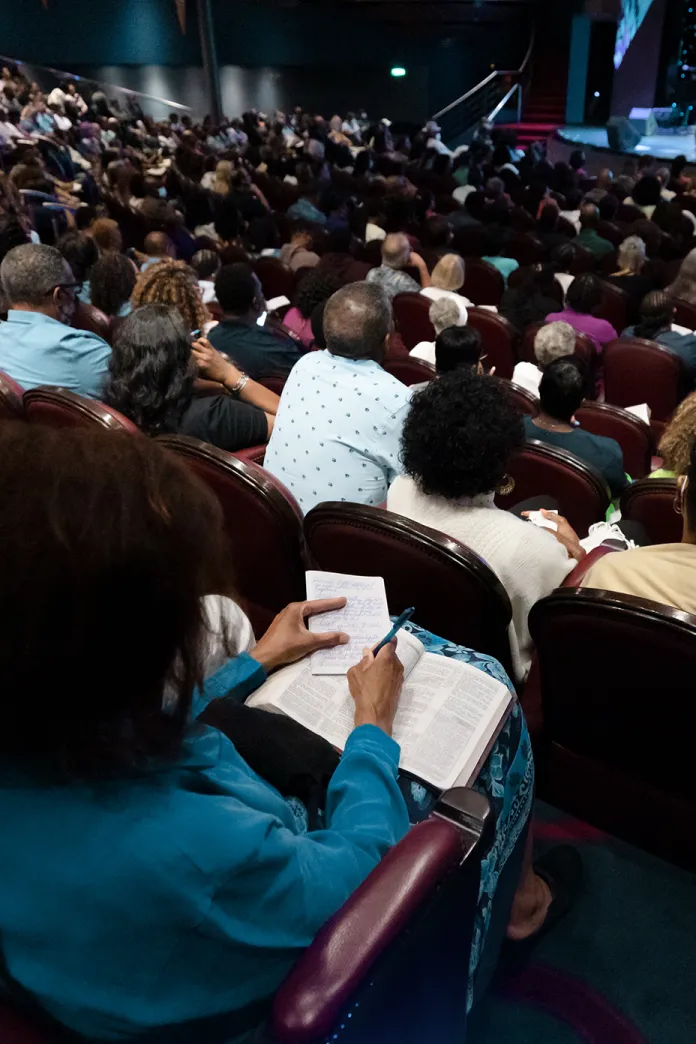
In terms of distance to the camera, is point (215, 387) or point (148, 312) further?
point (215, 387)

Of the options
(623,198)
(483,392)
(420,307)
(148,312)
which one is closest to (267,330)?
(148,312)

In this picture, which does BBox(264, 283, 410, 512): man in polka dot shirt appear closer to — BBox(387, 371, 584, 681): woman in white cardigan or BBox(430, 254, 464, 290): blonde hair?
BBox(387, 371, 584, 681): woman in white cardigan

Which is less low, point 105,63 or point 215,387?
point 105,63

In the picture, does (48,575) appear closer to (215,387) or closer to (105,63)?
(215,387)

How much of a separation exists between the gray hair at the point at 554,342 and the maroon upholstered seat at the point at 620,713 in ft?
7.15

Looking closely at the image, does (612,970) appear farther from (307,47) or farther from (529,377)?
(307,47)

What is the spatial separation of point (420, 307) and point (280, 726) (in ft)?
12.6

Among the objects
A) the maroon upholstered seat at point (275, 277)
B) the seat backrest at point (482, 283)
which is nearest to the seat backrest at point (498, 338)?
the seat backrest at point (482, 283)

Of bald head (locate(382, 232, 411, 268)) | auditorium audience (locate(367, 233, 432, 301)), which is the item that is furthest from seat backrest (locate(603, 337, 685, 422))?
bald head (locate(382, 232, 411, 268))

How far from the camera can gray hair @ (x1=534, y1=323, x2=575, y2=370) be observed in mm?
3271

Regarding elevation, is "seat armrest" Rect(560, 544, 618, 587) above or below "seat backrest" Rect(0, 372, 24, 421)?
below

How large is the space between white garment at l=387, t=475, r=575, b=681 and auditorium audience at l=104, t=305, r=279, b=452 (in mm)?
961

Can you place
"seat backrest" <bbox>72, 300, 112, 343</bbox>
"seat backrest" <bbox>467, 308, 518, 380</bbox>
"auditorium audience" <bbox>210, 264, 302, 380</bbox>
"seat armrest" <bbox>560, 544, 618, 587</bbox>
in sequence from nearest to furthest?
"seat armrest" <bbox>560, 544, 618, 587</bbox>, "auditorium audience" <bbox>210, 264, 302, 380</bbox>, "seat backrest" <bbox>72, 300, 112, 343</bbox>, "seat backrest" <bbox>467, 308, 518, 380</bbox>

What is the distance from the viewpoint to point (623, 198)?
8.96 metres
